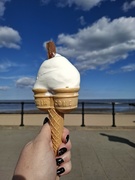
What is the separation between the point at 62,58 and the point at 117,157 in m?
4.62

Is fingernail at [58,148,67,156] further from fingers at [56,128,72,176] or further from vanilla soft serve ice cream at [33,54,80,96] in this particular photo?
vanilla soft serve ice cream at [33,54,80,96]

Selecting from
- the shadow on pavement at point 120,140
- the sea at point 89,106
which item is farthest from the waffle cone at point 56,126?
the shadow on pavement at point 120,140

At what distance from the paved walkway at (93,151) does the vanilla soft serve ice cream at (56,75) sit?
3133mm

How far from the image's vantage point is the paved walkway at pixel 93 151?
16.3 feet

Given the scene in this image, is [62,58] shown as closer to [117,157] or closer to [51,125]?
[51,125]

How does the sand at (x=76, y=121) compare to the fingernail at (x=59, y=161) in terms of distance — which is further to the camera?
the sand at (x=76, y=121)

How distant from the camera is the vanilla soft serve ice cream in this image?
2.07 m

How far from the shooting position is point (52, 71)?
6.88 ft

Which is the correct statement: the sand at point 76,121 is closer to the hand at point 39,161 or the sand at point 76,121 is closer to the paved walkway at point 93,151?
the paved walkway at point 93,151

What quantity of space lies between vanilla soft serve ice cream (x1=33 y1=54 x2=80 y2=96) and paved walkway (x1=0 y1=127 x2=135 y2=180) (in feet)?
10.3

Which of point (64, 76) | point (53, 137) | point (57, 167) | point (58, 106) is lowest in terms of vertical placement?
point (57, 167)

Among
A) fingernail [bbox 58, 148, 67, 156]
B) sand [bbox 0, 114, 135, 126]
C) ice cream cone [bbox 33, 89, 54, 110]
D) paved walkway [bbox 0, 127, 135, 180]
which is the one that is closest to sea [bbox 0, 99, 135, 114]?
ice cream cone [bbox 33, 89, 54, 110]

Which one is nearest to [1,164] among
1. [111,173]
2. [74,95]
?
[111,173]

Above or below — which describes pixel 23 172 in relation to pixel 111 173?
above
